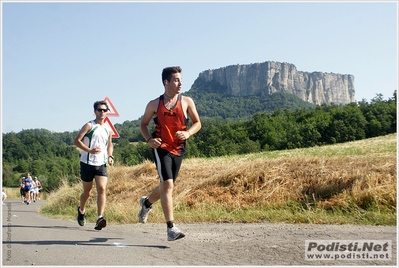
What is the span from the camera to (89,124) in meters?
7.54

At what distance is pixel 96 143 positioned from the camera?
7.45 metres

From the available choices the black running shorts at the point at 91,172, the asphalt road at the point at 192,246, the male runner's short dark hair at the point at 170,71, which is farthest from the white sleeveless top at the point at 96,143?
the male runner's short dark hair at the point at 170,71

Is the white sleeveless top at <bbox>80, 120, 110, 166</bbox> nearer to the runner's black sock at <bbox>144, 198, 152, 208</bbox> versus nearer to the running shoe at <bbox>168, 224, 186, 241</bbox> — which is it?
the runner's black sock at <bbox>144, 198, 152, 208</bbox>

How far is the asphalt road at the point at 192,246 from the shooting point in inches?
176

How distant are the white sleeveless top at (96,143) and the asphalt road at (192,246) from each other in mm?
1158

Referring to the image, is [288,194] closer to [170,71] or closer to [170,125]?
[170,125]

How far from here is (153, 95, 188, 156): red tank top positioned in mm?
5660

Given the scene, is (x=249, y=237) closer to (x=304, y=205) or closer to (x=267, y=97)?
(x=304, y=205)

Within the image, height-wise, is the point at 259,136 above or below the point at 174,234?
Answer: above

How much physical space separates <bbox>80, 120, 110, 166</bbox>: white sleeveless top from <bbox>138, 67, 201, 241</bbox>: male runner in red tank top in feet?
5.91

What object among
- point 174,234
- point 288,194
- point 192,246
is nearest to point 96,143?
point 174,234

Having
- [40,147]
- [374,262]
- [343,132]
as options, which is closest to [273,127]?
[343,132]

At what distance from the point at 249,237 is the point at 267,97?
612 feet

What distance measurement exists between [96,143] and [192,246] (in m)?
2.94
